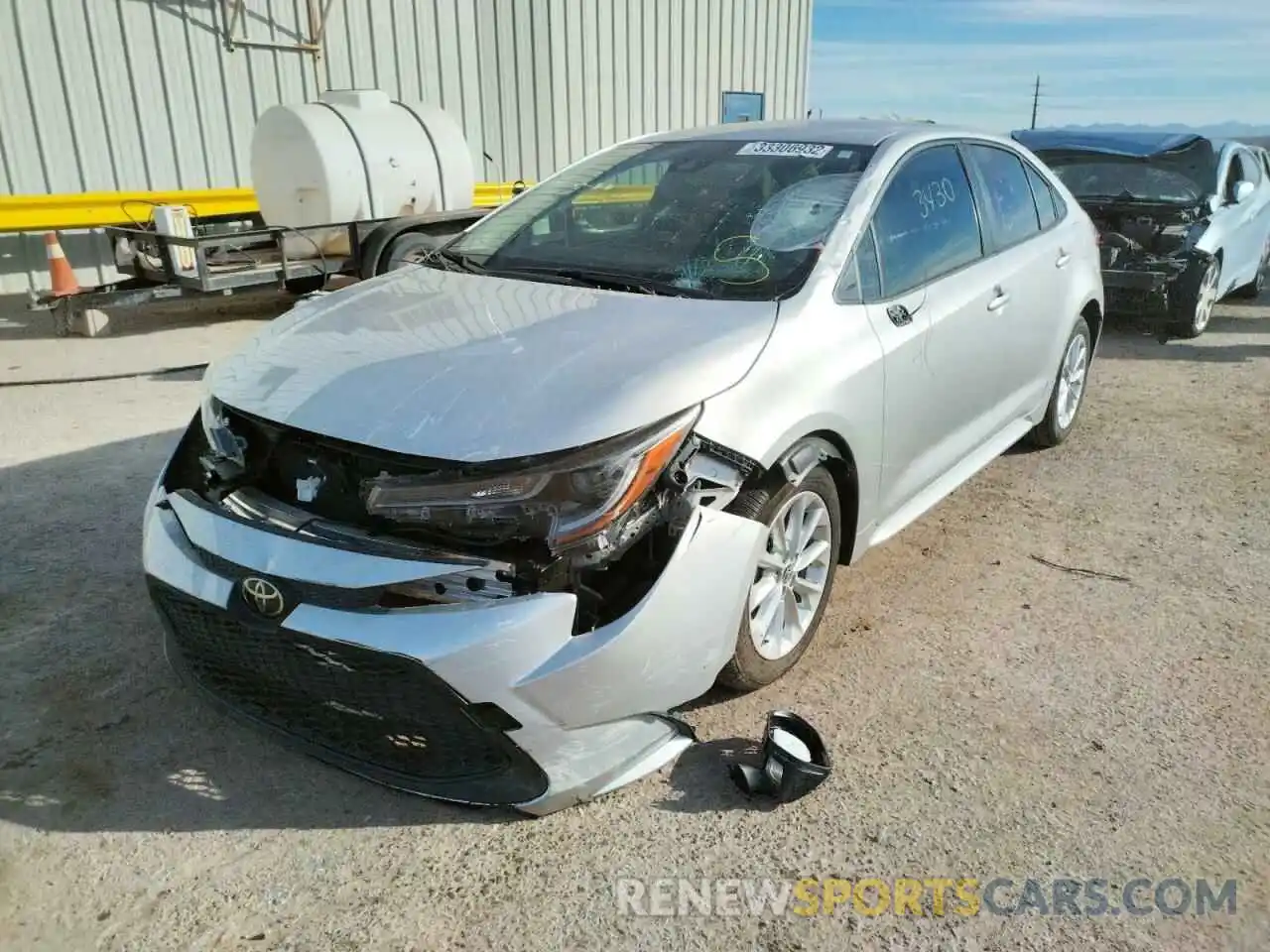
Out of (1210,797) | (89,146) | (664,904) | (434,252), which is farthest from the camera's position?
(89,146)

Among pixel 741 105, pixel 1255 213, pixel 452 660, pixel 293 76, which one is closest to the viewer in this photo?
pixel 452 660

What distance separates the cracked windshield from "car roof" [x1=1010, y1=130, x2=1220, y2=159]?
223 inches

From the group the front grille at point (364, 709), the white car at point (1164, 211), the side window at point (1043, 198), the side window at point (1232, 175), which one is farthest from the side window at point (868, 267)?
the side window at point (1232, 175)

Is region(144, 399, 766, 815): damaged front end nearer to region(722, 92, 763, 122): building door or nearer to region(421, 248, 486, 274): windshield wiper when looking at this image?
region(421, 248, 486, 274): windshield wiper

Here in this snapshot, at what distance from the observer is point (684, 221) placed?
340cm

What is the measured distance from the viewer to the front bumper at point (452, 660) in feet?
7.11

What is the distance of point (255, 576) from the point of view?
230cm

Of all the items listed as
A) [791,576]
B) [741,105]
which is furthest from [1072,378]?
[741,105]

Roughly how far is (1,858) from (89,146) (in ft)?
29.4

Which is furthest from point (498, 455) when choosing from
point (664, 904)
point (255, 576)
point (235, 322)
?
point (235, 322)

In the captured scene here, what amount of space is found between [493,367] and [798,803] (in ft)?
4.54

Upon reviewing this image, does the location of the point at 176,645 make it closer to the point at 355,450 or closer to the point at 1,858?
the point at 1,858

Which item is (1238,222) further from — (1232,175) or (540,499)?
(540,499)

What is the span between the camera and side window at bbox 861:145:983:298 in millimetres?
3281
